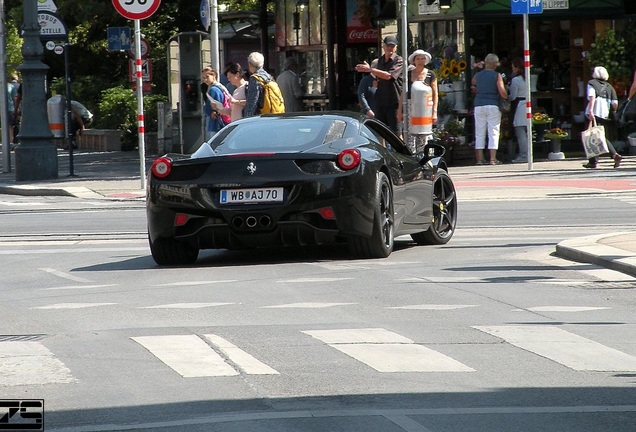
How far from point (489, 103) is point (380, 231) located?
47.5ft

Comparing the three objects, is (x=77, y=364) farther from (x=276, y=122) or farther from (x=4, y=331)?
(x=276, y=122)

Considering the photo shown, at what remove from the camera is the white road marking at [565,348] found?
7.91 metres

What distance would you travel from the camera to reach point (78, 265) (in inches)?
545

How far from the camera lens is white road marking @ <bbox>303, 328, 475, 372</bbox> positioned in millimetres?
7840

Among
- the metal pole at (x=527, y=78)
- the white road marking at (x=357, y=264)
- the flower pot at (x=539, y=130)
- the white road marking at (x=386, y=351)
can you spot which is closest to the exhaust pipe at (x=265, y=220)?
the white road marking at (x=357, y=264)

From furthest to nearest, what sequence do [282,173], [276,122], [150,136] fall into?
[150,136], [276,122], [282,173]

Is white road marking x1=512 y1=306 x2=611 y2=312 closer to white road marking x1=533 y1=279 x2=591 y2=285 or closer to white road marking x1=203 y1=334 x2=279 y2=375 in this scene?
white road marking x1=533 y1=279 x2=591 y2=285

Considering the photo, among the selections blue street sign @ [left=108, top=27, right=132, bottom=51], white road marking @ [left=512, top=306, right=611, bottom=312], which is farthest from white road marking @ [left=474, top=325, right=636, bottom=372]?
blue street sign @ [left=108, top=27, right=132, bottom=51]

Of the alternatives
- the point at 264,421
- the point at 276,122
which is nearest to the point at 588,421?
the point at 264,421

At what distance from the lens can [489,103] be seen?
27.3 meters

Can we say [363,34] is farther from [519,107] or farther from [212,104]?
[212,104]

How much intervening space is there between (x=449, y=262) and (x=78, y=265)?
10.5 feet

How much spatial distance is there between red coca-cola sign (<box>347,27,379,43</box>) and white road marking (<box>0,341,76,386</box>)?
2618cm

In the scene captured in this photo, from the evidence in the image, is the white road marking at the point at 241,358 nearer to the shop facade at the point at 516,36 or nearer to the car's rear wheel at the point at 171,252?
the car's rear wheel at the point at 171,252
